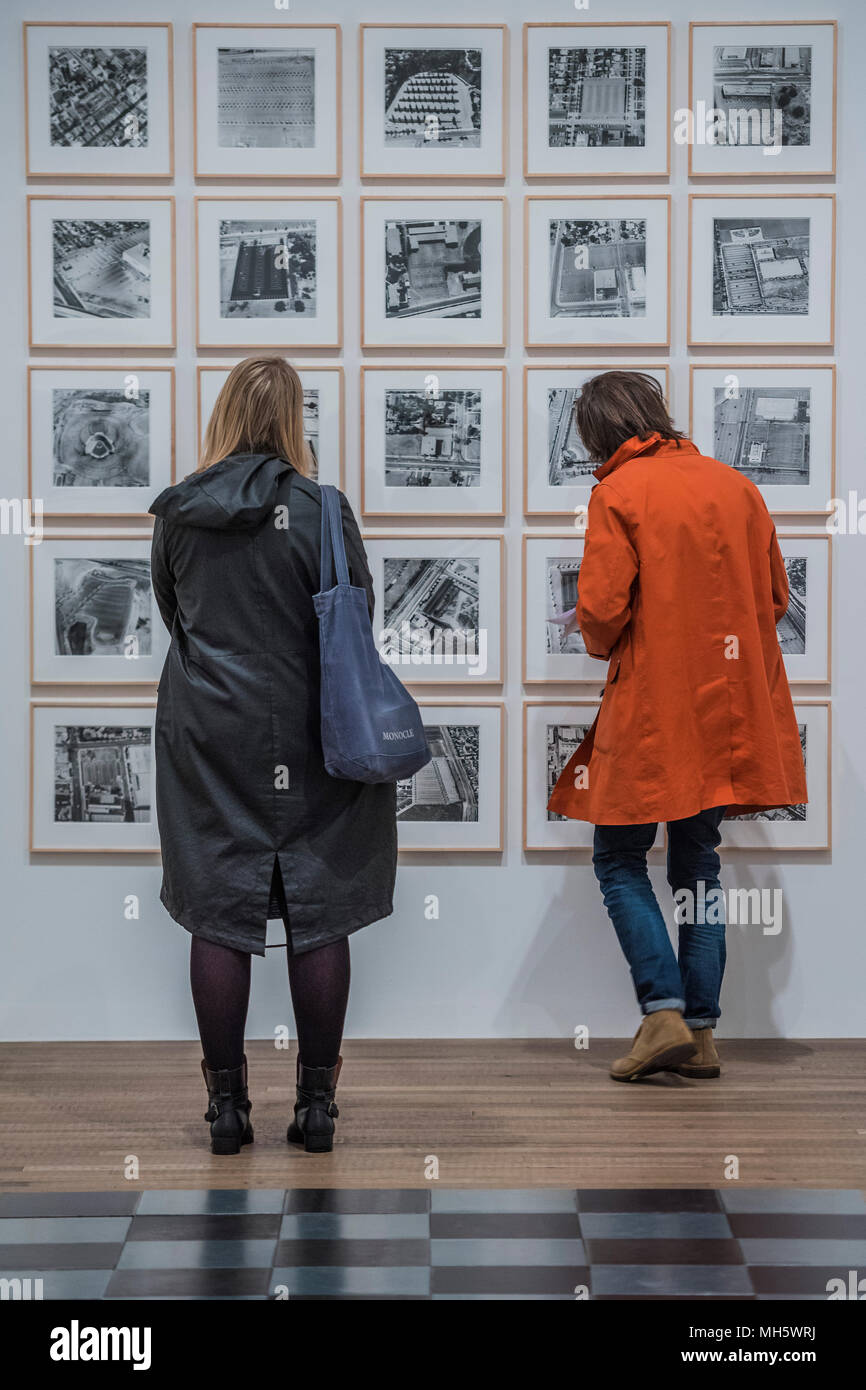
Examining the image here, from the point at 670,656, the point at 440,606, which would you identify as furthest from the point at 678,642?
the point at 440,606

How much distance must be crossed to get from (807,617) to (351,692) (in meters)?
1.48

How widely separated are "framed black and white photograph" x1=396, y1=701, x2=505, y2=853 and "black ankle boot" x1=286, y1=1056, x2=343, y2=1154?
34.2 inches

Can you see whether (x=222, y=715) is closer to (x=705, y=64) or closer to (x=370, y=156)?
(x=370, y=156)

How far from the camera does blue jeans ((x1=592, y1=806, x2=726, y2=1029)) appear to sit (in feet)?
10.0

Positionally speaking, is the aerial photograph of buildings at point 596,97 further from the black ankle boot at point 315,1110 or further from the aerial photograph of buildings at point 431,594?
the black ankle boot at point 315,1110

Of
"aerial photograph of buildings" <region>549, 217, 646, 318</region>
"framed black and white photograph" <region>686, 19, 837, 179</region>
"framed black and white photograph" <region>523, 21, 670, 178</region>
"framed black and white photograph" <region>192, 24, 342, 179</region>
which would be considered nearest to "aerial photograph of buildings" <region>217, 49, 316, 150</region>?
"framed black and white photograph" <region>192, 24, 342, 179</region>

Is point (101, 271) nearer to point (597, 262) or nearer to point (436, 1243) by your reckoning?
point (597, 262)

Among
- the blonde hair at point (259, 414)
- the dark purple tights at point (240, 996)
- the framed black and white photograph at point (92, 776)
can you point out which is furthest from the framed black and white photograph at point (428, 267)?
the dark purple tights at point (240, 996)

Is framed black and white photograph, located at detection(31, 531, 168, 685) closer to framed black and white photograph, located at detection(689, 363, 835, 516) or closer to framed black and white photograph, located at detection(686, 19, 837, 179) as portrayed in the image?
framed black and white photograph, located at detection(689, 363, 835, 516)

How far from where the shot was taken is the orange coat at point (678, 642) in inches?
117

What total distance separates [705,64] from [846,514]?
1.21 metres

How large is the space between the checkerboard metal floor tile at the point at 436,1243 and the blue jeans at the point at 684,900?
2.43 feet

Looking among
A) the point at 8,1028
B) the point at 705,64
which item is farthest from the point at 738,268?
the point at 8,1028
